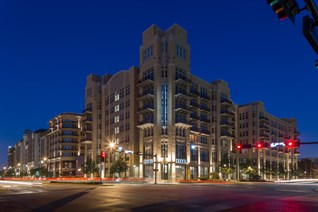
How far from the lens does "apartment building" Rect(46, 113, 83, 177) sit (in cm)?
13912

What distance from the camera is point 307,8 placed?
5.93 metres

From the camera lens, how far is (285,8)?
5.39 meters

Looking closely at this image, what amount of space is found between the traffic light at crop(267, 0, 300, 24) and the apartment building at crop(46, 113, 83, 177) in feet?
441

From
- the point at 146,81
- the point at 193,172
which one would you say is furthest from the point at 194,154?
the point at 146,81

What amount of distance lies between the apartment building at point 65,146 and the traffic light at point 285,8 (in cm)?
13454

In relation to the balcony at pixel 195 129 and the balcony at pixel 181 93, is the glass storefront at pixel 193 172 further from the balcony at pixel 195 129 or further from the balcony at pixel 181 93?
the balcony at pixel 181 93

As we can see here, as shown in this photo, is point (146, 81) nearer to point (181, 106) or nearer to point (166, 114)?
point (166, 114)

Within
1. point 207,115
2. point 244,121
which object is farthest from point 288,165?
point 207,115

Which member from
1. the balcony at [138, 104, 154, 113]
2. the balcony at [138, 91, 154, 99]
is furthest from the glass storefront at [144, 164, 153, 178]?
the balcony at [138, 91, 154, 99]

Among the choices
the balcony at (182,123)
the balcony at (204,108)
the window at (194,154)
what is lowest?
the window at (194,154)

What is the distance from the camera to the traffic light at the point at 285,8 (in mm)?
5289

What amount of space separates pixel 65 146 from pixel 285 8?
468 feet

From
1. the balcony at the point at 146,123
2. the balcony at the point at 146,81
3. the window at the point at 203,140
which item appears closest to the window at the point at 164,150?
the balcony at the point at 146,123

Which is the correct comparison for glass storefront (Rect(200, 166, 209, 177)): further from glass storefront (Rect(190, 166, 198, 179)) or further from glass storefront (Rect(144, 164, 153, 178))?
glass storefront (Rect(144, 164, 153, 178))
